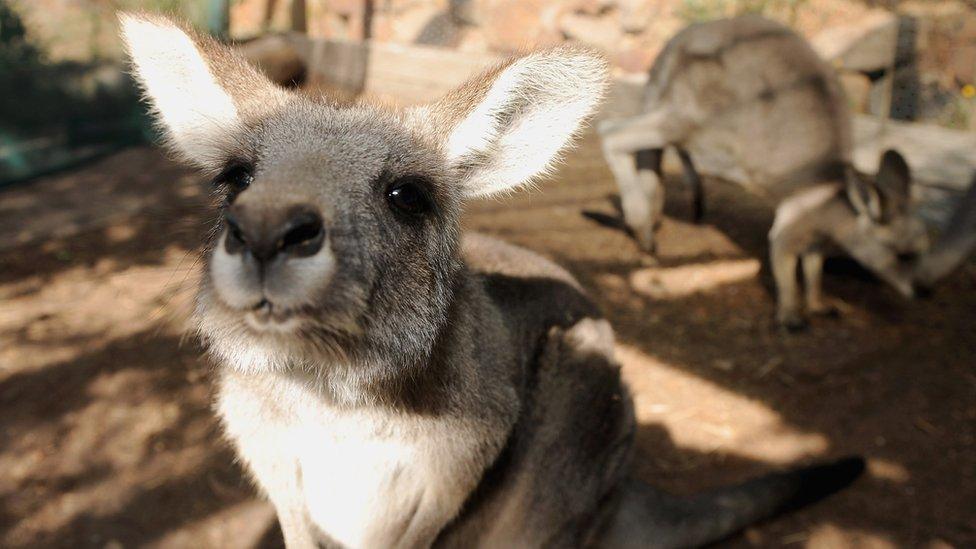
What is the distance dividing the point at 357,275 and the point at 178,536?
187cm

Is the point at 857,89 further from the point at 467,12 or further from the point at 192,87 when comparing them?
the point at 192,87

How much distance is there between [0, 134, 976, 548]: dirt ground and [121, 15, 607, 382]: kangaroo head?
459 mm

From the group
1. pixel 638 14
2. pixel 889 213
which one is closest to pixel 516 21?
pixel 638 14

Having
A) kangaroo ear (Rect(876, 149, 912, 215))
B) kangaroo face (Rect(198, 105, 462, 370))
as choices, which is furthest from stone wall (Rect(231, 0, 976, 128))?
kangaroo face (Rect(198, 105, 462, 370))

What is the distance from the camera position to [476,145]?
2.21 metres

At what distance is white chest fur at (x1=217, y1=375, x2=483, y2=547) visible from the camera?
195 centimetres

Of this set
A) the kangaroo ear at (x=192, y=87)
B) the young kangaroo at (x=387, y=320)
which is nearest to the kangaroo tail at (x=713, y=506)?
the young kangaroo at (x=387, y=320)

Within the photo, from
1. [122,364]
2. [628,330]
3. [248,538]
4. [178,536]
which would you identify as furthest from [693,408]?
[122,364]

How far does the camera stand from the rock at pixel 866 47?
7039 millimetres

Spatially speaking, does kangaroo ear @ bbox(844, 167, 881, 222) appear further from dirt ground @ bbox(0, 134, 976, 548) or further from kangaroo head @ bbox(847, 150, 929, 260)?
dirt ground @ bbox(0, 134, 976, 548)

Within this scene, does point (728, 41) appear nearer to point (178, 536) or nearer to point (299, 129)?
point (299, 129)

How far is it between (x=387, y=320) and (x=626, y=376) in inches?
A: 95.4

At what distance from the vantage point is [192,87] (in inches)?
86.4

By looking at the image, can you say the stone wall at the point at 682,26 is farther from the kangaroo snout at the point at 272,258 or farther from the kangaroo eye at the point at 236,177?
the kangaroo snout at the point at 272,258
